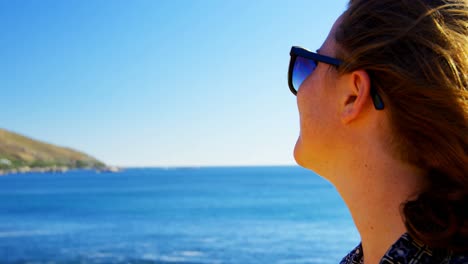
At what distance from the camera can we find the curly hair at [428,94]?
1269 mm

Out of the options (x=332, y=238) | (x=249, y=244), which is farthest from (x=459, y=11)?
(x=332, y=238)

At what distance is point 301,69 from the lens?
165 centimetres

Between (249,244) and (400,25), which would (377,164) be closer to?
(400,25)

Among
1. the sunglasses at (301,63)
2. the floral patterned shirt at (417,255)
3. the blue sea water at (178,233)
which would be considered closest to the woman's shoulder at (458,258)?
the floral patterned shirt at (417,255)

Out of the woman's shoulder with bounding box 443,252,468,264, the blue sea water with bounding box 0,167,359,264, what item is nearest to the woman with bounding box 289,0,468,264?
Answer: the woman's shoulder with bounding box 443,252,468,264

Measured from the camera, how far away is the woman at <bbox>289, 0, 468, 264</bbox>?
1.28 metres

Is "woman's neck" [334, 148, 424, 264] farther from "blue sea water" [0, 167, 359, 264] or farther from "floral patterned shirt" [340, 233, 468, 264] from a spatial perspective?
"blue sea water" [0, 167, 359, 264]

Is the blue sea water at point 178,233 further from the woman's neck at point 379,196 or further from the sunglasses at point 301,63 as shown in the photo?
the woman's neck at point 379,196

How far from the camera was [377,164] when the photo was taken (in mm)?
1414

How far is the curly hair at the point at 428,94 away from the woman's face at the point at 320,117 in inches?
5.5

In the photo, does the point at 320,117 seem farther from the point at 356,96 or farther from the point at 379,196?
the point at 379,196

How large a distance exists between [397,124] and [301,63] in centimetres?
40

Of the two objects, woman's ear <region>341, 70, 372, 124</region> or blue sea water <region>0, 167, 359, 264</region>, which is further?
blue sea water <region>0, 167, 359, 264</region>

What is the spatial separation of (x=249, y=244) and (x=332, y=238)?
24.9ft
